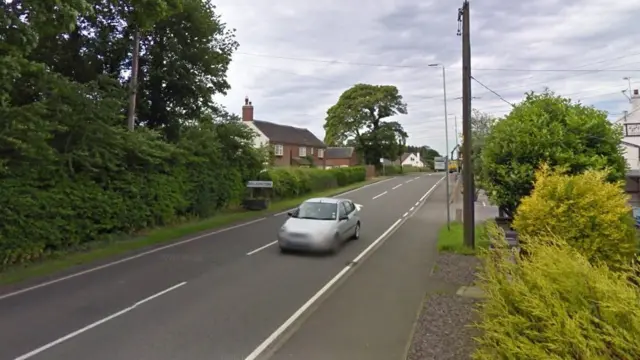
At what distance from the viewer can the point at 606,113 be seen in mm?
11523

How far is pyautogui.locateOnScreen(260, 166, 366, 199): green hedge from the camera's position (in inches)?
1140

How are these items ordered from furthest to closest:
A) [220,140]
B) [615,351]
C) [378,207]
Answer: [378,207]
[220,140]
[615,351]

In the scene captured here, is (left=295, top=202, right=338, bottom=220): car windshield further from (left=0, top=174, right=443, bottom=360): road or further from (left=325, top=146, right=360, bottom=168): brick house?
(left=325, top=146, right=360, bottom=168): brick house

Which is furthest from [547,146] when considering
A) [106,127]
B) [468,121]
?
[106,127]

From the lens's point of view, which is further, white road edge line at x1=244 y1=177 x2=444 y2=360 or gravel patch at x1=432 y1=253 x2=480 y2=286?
gravel patch at x1=432 y1=253 x2=480 y2=286

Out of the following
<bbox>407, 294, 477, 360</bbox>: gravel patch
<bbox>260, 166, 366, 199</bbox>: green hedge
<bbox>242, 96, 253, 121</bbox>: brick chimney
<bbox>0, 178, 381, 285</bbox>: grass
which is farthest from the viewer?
<bbox>242, 96, 253, 121</bbox>: brick chimney

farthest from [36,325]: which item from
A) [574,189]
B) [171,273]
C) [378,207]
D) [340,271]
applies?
[378,207]

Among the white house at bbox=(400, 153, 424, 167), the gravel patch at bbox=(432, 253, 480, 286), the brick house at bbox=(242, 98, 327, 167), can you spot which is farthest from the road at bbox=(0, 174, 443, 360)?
the white house at bbox=(400, 153, 424, 167)

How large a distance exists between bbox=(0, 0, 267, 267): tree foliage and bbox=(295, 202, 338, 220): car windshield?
19.1 ft

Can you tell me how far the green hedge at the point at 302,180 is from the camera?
28953 millimetres

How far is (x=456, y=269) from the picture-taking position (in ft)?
34.0

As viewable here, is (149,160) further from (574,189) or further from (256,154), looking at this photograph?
(574,189)

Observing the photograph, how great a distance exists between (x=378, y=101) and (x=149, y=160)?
2155 inches

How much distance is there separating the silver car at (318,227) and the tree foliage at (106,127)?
5685mm
